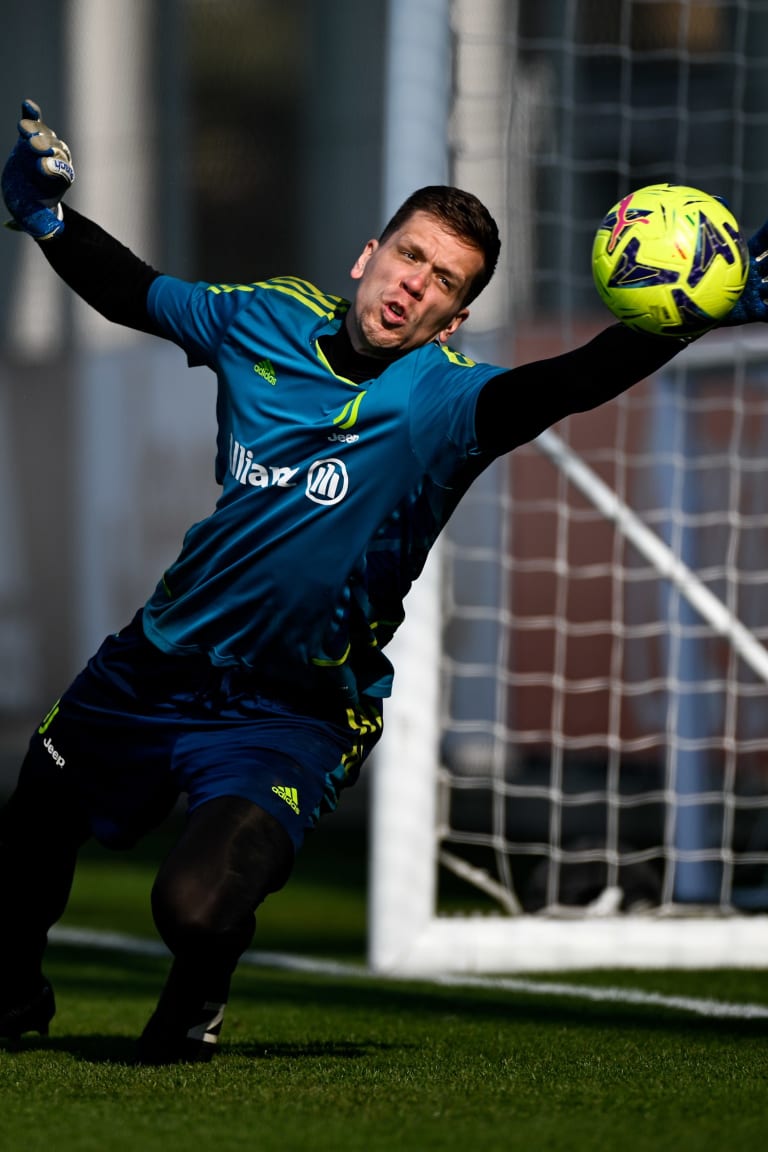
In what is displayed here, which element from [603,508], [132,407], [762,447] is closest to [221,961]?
[603,508]

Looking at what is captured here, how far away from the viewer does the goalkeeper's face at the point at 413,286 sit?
3404 mm

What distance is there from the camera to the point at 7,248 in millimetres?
14781

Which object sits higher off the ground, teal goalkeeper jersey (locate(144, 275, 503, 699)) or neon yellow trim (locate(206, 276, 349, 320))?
neon yellow trim (locate(206, 276, 349, 320))

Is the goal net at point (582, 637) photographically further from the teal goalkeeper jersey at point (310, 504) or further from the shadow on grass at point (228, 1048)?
the shadow on grass at point (228, 1048)

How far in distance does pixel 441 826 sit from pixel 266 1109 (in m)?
2.65

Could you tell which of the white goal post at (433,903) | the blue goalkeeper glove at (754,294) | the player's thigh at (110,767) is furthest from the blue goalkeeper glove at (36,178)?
the white goal post at (433,903)

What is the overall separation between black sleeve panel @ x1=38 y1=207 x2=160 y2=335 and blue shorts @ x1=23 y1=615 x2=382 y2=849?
68 centimetres

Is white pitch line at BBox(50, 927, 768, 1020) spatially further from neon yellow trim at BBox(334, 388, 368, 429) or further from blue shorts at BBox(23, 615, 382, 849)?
neon yellow trim at BBox(334, 388, 368, 429)

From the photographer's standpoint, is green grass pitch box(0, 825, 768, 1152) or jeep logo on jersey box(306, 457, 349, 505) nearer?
green grass pitch box(0, 825, 768, 1152)

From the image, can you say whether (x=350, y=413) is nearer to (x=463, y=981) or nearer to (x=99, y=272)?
(x=99, y=272)

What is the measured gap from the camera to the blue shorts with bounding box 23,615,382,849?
134 inches

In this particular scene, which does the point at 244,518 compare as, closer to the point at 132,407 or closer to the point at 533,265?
the point at 533,265

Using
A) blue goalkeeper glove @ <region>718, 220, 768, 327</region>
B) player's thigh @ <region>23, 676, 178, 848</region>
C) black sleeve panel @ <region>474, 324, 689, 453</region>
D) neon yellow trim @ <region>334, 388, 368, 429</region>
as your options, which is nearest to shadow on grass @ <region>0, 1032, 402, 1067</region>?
player's thigh @ <region>23, 676, 178, 848</region>

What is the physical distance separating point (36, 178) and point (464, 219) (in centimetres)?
93
